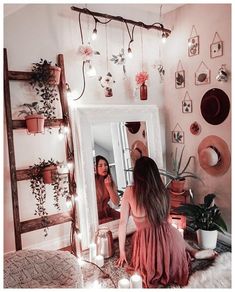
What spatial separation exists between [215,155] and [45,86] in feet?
4.98

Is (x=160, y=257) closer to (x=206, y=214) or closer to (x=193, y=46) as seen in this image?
(x=206, y=214)

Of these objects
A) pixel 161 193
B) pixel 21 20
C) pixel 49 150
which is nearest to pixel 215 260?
pixel 161 193

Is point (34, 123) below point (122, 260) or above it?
above

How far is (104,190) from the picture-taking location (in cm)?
231

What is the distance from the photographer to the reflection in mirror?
2.27 meters

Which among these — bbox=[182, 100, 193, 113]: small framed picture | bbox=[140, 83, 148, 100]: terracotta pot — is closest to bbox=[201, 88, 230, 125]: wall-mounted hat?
bbox=[182, 100, 193, 113]: small framed picture

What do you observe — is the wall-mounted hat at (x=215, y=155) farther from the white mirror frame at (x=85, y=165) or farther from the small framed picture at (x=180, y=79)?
the white mirror frame at (x=85, y=165)

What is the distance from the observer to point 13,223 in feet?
6.62

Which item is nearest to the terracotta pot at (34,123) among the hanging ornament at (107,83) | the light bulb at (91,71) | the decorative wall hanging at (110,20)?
the decorative wall hanging at (110,20)

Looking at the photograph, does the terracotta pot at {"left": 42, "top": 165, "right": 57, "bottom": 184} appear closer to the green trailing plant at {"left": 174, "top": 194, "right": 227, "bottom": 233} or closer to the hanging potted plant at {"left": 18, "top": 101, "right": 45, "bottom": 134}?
the hanging potted plant at {"left": 18, "top": 101, "right": 45, "bottom": 134}

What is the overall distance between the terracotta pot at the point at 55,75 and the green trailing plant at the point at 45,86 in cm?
1

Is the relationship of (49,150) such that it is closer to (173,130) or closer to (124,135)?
(124,135)

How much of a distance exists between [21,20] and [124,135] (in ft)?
4.02

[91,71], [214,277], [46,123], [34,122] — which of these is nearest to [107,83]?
[91,71]
